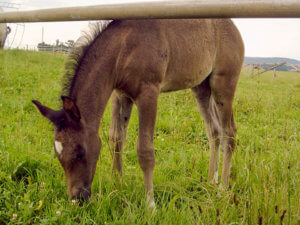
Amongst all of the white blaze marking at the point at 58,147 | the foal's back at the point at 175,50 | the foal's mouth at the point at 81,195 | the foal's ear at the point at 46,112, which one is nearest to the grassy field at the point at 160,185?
the foal's mouth at the point at 81,195

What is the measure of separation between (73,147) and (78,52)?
2.98ft

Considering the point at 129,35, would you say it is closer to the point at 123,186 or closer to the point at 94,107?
the point at 94,107

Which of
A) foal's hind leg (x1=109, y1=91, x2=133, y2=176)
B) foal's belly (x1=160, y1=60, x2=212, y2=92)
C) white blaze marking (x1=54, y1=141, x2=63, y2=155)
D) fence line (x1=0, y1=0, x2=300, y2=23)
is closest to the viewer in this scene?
fence line (x1=0, y1=0, x2=300, y2=23)

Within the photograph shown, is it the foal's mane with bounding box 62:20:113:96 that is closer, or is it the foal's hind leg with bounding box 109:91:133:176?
the foal's mane with bounding box 62:20:113:96

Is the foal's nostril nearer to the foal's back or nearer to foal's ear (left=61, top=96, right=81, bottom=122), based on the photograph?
foal's ear (left=61, top=96, right=81, bottom=122)

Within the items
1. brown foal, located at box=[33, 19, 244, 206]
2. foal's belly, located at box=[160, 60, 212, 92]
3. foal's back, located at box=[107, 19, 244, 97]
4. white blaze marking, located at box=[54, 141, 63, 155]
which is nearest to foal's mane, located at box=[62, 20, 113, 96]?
brown foal, located at box=[33, 19, 244, 206]

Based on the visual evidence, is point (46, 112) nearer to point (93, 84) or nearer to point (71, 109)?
point (71, 109)

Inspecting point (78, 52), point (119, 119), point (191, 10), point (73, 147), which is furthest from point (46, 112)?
point (191, 10)

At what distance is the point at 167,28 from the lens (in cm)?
282

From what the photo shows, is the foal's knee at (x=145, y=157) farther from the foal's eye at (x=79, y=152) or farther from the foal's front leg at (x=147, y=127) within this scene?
the foal's eye at (x=79, y=152)

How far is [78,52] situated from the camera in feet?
8.22

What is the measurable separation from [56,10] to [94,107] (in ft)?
2.78

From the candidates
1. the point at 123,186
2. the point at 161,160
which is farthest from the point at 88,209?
the point at 161,160

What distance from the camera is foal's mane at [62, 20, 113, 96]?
2.44 m
